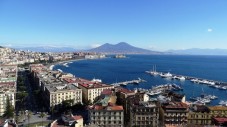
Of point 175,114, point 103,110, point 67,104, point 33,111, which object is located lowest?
point 33,111

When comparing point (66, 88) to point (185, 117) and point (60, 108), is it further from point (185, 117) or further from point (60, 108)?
point (185, 117)

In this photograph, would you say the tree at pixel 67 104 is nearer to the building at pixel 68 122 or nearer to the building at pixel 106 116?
the building at pixel 106 116

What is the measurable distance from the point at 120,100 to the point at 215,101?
A: 35.2 meters

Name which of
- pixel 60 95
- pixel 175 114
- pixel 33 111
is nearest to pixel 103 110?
pixel 175 114

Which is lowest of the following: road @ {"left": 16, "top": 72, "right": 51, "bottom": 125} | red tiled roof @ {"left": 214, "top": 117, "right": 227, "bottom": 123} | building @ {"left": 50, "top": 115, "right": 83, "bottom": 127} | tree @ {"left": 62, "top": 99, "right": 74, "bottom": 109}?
road @ {"left": 16, "top": 72, "right": 51, "bottom": 125}

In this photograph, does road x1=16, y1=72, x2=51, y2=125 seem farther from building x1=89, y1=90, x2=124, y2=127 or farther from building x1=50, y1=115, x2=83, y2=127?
building x1=50, y1=115, x2=83, y2=127

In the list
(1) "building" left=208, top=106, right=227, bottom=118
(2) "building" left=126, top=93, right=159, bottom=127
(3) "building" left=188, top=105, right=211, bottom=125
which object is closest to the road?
(2) "building" left=126, top=93, right=159, bottom=127

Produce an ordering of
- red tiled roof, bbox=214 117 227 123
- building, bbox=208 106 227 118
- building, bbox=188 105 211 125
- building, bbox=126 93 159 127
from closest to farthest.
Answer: red tiled roof, bbox=214 117 227 123
building, bbox=126 93 159 127
building, bbox=188 105 211 125
building, bbox=208 106 227 118

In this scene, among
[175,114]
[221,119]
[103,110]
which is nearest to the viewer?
[221,119]

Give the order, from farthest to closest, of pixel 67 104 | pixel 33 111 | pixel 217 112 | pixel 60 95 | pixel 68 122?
pixel 60 95, pixel 33 111, pixel 67 104, pixel 217 112, pixel 68 122

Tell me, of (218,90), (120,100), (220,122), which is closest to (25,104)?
(120,100)

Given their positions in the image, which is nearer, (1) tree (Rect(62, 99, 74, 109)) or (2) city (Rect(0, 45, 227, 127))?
(2) city (Rect(0, 45, 227, 127))

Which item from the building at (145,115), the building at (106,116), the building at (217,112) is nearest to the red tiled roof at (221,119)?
the building at (217,112)

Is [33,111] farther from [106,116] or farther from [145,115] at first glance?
[145,115]
